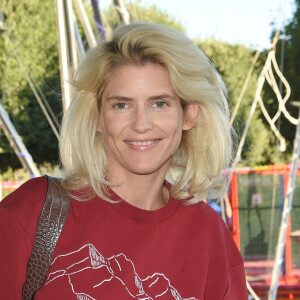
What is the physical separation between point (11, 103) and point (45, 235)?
1995 centimetres

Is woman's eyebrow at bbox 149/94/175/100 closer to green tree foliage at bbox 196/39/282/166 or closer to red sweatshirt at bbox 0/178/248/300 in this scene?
red sweatshirt at bbox 0/178/248/300

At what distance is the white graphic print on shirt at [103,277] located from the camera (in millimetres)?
1548

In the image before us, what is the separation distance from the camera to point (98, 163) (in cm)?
180

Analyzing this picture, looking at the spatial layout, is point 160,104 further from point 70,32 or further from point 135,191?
point 70,32

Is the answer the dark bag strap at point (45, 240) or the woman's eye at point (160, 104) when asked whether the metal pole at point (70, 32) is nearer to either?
the woman's eye at point (160, 104)

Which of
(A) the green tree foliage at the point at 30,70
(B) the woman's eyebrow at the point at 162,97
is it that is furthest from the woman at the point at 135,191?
(A) the green tree foliage at the point at 30,70

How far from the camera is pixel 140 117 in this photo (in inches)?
66.1

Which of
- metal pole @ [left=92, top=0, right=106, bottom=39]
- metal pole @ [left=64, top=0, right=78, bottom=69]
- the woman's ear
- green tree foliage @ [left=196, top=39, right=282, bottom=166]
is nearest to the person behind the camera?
the woman's ear

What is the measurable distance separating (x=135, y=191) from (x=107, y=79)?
0.94 feet

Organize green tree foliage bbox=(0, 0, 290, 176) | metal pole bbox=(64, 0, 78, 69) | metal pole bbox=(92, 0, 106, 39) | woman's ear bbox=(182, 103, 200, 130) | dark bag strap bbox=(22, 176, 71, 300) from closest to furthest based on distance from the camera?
dark bag strap bbox=(22, 176, 71, 300) < woman's ear bbox=(182, 103, 200, 130) < metal pole bbox=(64, 0, 78, 69) < metal pole bbox=(92, 0, 106, 39) < green tree foliage bbox=(0, 0, 290, 176)

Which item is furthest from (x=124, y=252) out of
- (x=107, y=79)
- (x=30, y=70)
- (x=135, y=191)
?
(x=30, y=70)

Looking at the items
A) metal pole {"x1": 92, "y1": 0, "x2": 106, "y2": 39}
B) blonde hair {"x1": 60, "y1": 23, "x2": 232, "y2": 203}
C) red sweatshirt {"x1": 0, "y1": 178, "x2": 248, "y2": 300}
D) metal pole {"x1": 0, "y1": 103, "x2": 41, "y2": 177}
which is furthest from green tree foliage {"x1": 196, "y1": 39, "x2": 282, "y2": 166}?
red sweatshirt {"x1": 0, "y1": 178, "x2": 248, "y2": 300}

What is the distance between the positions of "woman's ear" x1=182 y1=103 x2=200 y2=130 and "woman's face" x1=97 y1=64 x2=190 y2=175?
10cm

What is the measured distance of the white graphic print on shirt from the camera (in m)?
1.55
